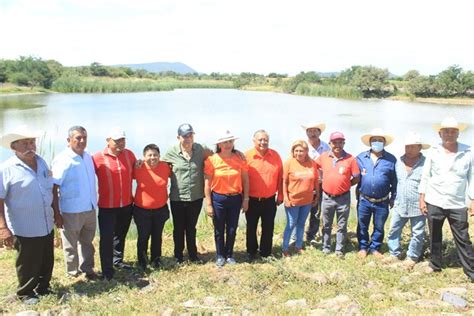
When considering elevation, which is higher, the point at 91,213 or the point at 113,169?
the point at 113,169

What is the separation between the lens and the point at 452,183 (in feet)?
13.2

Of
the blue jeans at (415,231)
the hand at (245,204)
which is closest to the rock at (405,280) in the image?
the blue jeans at (415,231)

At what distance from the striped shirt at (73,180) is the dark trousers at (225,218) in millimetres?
1261

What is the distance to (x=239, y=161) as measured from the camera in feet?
14.5

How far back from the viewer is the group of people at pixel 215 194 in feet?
12.0

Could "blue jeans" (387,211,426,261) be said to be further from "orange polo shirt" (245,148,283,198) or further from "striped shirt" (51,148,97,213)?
"striped shirt" (51,148,97,213)

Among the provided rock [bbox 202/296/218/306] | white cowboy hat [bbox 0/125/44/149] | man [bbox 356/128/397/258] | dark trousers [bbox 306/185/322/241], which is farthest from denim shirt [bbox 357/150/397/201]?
white cowboy hat [bbox 0/125/44/149]

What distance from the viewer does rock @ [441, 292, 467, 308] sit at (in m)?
3.47

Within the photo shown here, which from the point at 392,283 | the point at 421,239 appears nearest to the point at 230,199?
the point at 392,283

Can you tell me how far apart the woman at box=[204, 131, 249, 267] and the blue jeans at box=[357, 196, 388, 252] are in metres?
1.36

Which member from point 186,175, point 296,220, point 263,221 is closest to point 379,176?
point 296,220

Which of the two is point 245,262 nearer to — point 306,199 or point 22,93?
point 306,199

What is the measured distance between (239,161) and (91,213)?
1.55m

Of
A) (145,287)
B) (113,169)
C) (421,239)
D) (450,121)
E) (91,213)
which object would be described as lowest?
(145,287)
